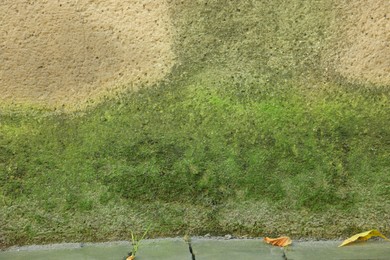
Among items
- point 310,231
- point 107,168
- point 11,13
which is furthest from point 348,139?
point 11,13

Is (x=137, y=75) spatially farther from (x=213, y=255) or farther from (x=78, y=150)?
(x=213, y=255)

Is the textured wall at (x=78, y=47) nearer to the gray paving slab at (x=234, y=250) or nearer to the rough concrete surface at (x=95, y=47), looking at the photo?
the rough concrete surface at (x=95, y=47)

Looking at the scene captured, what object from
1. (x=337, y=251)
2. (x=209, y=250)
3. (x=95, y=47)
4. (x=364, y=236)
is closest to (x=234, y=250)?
(x=209, y=250)

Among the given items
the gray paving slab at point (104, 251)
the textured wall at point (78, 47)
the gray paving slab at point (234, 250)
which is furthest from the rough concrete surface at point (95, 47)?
the gray paving slab at point (234, 250)

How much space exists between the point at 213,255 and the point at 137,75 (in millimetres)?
695

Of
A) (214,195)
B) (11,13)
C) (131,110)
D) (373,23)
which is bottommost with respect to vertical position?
(214,195)

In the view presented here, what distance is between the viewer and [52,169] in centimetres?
242

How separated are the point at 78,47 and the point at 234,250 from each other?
3.00ft

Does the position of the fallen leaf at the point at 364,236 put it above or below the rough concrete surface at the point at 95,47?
below

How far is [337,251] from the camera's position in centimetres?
232

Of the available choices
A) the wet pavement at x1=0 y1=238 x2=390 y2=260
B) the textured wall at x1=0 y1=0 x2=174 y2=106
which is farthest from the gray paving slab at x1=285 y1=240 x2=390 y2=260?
the textured wall at x1=0 y1=0 x2=174 y2=106

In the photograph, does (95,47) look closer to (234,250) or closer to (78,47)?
(78,47)

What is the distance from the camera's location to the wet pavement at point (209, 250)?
228 centimetres

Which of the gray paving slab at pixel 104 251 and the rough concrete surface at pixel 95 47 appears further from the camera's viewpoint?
the rough concrete surface at pixel 95 47
